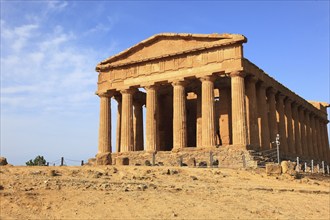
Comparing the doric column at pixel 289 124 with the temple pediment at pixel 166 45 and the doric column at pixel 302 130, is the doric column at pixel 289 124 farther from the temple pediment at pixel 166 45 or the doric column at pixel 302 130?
the temple pediment at pixel 166 45

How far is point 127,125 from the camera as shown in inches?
1615

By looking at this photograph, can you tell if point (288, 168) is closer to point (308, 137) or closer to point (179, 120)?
point (179, 120)

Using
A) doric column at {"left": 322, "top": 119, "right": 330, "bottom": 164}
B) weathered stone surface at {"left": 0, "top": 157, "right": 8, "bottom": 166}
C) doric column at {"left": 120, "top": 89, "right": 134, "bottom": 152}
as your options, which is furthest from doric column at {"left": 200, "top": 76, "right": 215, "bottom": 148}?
doric column at {"left": 322, "top": 119, "right": 330, "bottom": 164}

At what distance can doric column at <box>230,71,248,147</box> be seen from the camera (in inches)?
1348

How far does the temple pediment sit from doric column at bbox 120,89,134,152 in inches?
141

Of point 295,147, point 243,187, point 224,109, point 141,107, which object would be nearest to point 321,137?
point 295,147

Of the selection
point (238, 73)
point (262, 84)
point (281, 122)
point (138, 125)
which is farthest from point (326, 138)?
point (238, 73)

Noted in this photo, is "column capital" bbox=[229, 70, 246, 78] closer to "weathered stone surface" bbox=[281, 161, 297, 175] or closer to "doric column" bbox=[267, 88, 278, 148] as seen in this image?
"doric column" bbox=[267, 88, 278, 148]

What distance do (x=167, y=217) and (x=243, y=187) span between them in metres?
6.67

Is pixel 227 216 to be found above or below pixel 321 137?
below

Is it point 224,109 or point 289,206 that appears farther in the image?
point 224,109

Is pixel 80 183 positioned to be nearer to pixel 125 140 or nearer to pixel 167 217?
pixel 167 217

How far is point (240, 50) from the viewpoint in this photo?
115 ft

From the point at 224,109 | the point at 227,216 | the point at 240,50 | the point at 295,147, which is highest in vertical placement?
the point at 240,50
